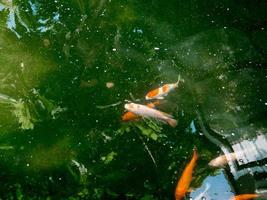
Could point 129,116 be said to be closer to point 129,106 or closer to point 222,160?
point 129,106

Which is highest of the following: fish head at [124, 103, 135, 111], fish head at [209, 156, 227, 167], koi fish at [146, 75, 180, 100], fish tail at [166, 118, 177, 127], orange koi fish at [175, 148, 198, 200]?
koi fish at [146, 75, 180, 100]

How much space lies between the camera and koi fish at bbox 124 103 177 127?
4250 millimetres

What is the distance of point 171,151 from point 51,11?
2657mm

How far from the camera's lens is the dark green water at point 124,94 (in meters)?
4.32

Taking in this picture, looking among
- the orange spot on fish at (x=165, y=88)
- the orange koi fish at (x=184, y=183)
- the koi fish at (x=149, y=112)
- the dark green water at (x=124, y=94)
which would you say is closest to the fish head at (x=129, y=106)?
the koi fish at (x=149, y=112)

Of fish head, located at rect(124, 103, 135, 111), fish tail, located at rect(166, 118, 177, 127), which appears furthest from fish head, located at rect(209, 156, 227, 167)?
fish head, located at rect(124, 103, 135, 111)

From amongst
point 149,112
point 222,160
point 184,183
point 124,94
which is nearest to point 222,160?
point 222,160

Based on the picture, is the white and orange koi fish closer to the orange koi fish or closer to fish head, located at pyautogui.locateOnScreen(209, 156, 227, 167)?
fish head, located at pyautogui.locateOnScreen(209, 156, 227, 167)

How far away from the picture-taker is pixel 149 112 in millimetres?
4246

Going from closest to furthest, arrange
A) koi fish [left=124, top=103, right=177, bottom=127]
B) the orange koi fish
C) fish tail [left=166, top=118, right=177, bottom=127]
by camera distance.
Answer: the orange koi fish → koi fish [left=124, top=103, right=177, bottom=127] → fish tail [left=166, top=118, right=177, bottom=127]

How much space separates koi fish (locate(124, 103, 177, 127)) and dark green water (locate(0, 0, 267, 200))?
0.35 ft

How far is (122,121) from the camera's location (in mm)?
4543

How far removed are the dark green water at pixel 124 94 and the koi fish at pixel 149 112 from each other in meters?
0.11

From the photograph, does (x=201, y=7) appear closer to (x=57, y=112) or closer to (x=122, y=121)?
(x=122, y=121)
